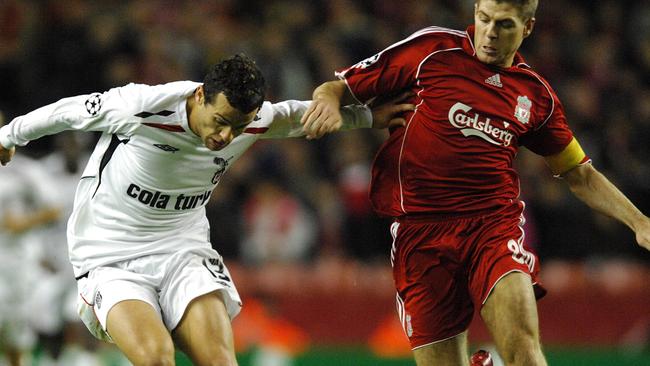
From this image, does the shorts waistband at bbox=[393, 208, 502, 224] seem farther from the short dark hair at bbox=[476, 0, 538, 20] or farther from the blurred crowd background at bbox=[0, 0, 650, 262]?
the blurred crowd background at bbox=[0, 0, 650, 262]

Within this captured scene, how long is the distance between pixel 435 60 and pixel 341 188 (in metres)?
6.43

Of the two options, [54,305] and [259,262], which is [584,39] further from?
[54,305]

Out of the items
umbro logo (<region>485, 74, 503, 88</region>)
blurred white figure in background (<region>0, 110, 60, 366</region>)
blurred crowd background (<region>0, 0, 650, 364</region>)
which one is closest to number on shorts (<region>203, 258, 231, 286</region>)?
umbro logo (<region>485, 74, 503, 88</region>)

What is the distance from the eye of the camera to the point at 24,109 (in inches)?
463

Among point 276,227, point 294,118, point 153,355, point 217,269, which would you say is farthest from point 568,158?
point 276,227

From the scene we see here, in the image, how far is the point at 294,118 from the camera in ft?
19.3

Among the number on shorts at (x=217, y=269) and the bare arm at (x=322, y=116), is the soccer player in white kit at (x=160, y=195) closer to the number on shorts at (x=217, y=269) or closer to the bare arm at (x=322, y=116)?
the number on shorts at (x=217, y=269)

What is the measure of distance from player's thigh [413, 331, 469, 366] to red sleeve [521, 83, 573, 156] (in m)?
1.07

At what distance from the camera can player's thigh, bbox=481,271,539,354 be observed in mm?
5230

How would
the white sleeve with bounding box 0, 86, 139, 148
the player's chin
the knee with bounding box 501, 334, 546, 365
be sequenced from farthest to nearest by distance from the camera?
the white sleeve with bounding box 0, 86, 139, 148
the player's chin
the knee with bounding box 501, 334, 546, 365

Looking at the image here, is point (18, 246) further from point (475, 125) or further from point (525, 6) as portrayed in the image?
point (525, 6)

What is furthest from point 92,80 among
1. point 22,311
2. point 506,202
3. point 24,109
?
point 506,202

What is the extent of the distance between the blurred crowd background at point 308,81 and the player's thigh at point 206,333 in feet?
16.1

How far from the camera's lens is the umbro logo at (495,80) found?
560 cm
